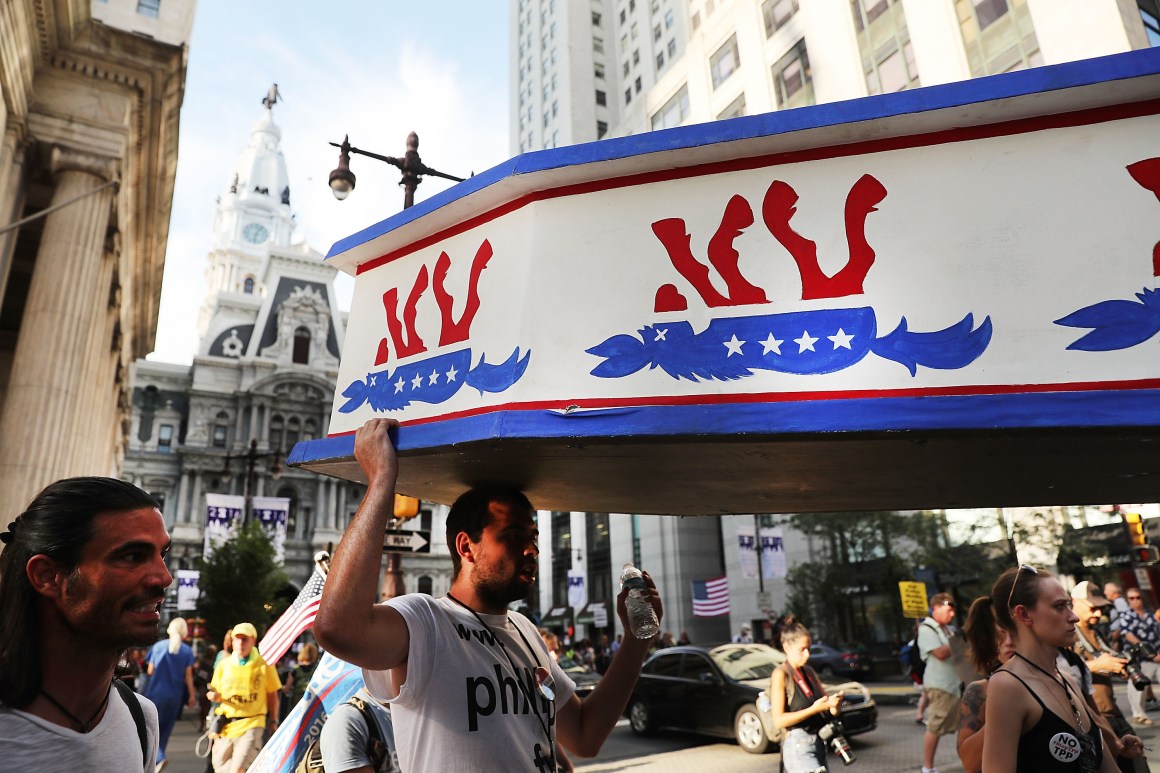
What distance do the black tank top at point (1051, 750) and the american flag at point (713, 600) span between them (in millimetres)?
25757

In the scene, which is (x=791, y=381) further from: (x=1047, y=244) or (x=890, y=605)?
(x=890, y=605)

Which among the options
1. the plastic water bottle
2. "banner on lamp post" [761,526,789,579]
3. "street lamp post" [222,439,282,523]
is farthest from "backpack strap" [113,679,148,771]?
"banner on lamp post" [761,526,789,579]

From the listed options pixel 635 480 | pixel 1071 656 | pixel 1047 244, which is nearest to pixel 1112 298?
pixel 1047 244

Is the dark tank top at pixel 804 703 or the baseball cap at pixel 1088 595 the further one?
the baseball cap at pixel 1088 595

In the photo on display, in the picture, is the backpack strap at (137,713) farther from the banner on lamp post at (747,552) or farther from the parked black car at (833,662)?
the banner on lamp post at (747,552)

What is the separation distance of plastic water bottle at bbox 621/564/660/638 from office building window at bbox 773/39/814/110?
27.1 metres

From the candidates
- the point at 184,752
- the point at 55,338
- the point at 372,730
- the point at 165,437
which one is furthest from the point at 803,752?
the point at 165,437

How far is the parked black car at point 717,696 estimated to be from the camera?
40.5 feet

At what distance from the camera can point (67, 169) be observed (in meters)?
16.1

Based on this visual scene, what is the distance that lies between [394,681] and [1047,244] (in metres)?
2.00

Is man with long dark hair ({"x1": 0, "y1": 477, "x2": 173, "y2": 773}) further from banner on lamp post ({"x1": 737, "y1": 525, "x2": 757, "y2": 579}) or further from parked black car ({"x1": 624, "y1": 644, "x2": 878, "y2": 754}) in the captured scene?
banner on lamp post ({"x1": 737, "y1": 525, "x2": 757, "y2": 579})

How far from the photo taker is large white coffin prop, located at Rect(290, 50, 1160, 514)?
5.60 ft

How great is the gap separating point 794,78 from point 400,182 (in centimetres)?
2094

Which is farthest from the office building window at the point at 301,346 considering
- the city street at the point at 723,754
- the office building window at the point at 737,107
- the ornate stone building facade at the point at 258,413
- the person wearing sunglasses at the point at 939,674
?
the person wearing sunglasses at the point at 939,674
